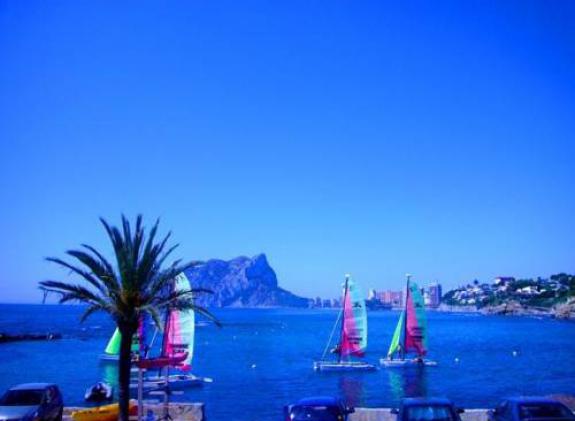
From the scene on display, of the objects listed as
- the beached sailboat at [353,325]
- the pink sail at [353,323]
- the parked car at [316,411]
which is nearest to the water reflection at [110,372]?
the beached sailboat at [353,325]

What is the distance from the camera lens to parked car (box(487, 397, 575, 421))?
16328 mm

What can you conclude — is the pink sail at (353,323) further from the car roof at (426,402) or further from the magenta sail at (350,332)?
the car roof at (426,402)

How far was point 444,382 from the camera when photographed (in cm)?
6956

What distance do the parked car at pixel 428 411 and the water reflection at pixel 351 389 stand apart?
38606 mm

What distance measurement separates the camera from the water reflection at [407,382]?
61.8 meters

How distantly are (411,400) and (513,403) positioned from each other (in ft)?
9.70

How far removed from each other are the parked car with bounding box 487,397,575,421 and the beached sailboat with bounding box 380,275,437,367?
215 ft

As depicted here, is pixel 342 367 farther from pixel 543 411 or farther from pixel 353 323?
pixel 543 411

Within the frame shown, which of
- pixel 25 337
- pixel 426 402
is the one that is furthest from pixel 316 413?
pixel 25 337

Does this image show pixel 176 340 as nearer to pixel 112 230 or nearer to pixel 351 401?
pixel 351 401

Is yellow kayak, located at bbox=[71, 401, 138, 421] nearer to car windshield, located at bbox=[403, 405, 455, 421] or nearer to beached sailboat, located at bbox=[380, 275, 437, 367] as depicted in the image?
car windshield, located at bbox=[403, 405, 455, 421]

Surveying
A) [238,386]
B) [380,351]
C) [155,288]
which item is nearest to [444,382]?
[238,386]

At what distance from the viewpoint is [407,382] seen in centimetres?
6962

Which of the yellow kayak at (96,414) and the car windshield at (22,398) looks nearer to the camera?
the car windshield at (22,398)
